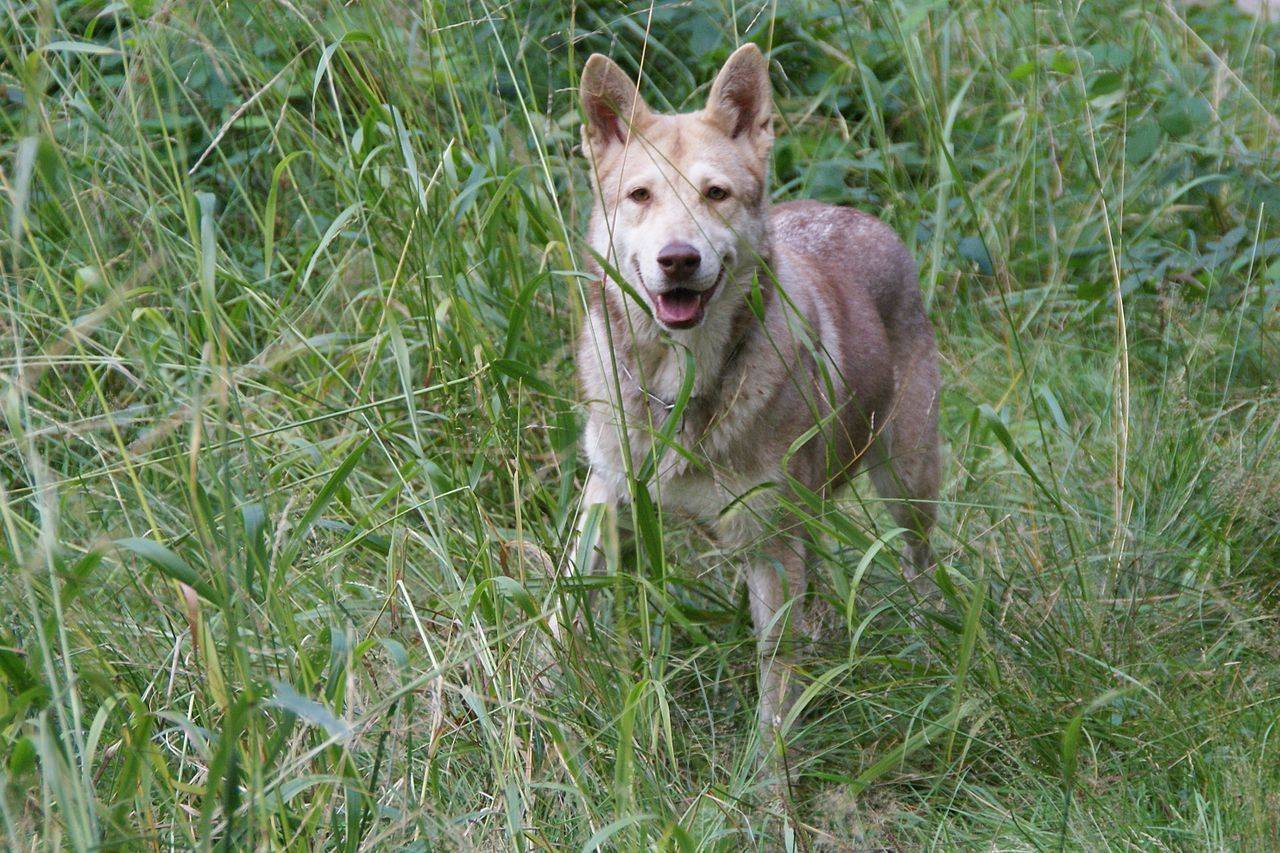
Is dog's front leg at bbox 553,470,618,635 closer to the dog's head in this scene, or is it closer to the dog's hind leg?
the dog's head

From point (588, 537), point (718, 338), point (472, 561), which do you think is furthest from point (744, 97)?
point (472, 561)

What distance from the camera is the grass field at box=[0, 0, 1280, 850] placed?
7.16 ft

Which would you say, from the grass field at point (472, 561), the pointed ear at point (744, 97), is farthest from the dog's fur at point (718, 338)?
the grass field at point (472, 561)

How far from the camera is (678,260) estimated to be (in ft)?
10.3

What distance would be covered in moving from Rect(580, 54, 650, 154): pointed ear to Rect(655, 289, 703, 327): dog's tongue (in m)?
0.43

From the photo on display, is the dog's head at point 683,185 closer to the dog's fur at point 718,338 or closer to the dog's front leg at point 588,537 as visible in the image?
the dog's fur at point 718,338

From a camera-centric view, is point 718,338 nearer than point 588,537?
No

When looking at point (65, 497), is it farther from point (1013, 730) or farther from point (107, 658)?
point (1013, 730)

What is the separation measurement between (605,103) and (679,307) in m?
0.55

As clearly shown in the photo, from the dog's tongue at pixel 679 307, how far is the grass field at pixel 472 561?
26 cm

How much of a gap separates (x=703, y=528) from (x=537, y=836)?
118 centimetres

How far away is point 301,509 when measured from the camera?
3.11 meters

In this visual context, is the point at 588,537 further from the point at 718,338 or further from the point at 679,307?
the point at 718,338

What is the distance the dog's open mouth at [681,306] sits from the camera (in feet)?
10.5
